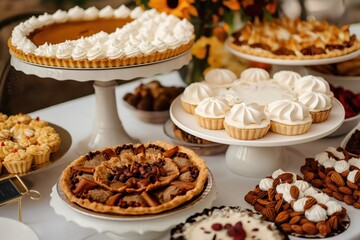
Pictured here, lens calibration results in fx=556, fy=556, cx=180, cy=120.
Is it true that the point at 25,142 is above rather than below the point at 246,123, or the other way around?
below

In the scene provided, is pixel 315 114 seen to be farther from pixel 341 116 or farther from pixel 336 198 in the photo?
pixel 336 198

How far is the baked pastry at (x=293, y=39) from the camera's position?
5.60 ft

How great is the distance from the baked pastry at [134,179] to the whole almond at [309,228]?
22 cm

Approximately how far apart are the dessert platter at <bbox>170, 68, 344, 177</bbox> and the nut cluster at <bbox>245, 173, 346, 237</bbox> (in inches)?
4.5

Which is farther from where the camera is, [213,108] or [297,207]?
[213,108]

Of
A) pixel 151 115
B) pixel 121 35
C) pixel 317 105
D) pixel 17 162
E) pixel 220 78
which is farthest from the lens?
pixel 151 115

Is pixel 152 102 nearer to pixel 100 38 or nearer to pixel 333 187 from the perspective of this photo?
pixel 100 38

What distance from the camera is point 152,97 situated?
1771 millimetres

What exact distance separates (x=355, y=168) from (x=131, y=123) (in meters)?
0.72

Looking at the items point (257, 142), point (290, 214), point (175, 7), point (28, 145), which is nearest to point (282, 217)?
point (290, 214)

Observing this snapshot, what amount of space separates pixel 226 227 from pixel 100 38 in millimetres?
658

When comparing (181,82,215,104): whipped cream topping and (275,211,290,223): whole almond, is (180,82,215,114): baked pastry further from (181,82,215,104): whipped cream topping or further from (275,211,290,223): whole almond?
(275,211,290,223): whole almond

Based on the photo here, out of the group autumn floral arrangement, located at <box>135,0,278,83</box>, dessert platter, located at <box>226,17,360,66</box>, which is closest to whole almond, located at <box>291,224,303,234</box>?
dessert platter, located at <box>226,17,360,66</box>

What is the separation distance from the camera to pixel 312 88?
57.5 inches
